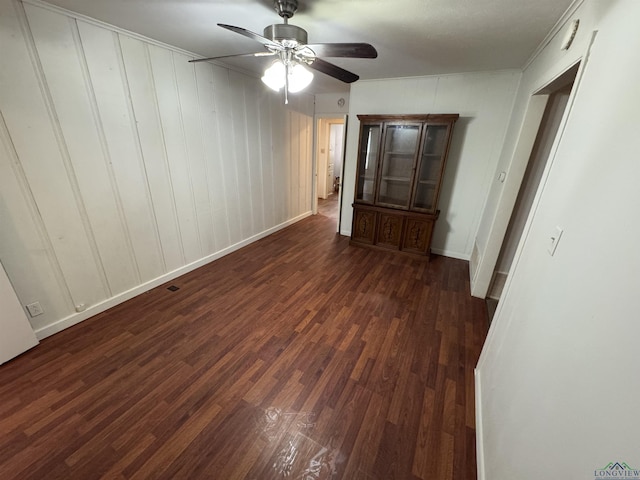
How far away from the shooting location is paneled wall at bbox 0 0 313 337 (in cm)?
176

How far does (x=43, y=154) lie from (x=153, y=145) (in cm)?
82

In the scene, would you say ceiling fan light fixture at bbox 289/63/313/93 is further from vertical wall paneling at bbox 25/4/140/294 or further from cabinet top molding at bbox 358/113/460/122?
cabinet top molding at bbox 358/113/460/122

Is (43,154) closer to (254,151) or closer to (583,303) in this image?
(254,151)

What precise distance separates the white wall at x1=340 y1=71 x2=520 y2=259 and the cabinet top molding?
1.02 ft

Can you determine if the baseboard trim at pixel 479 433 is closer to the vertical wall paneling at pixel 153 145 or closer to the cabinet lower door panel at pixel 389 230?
the cabinet lower door panel at pixel 389 230

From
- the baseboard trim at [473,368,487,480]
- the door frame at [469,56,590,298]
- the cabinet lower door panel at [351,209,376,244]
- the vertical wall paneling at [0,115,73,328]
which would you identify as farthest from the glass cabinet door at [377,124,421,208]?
the vertical wall paneling at [0,115,73,328]

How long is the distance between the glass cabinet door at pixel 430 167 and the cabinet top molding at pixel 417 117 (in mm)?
108

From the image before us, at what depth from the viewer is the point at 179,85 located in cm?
261

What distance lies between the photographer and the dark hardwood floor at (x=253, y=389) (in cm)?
133

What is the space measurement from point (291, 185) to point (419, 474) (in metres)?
4.21

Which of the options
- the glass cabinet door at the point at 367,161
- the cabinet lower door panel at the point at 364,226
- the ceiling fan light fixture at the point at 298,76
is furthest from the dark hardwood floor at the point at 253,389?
the ceiling fan light fixture at the point at 298,76

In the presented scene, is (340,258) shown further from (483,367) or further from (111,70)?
(111,70)

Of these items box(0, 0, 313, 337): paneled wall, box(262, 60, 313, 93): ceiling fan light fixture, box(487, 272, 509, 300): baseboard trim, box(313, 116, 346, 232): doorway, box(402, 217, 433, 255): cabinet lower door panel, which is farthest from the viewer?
box(313, 116, 346, 232): doorway

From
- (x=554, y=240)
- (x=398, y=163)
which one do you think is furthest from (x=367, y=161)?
(x=554, y=240)
